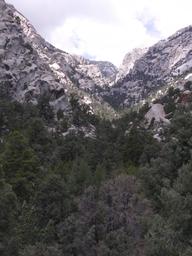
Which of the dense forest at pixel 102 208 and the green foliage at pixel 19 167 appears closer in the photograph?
the dense forest at pixel 102 208

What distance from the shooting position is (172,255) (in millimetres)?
18906

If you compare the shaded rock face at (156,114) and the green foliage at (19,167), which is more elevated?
the shaded rock face at (156,114)

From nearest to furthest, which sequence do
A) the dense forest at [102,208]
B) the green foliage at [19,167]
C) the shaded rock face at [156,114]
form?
the dense forest at [102,208] < the green foliage at [19,167] < the shaded rock face at [156,114]

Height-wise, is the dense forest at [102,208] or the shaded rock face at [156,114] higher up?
the shaded rock face at [156,114]

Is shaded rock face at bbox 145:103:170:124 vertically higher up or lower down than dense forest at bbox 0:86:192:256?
higher up

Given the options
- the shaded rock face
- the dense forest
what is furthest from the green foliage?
the shaded rock face

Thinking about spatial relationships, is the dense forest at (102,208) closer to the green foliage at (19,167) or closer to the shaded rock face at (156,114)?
the green foliage at (19,167)

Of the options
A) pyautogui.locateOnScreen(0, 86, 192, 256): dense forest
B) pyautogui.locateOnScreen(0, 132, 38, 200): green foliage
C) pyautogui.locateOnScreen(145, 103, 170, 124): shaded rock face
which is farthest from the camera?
pyautogui.locateOnScreen(145, 103, 170, 124): shaded rock face

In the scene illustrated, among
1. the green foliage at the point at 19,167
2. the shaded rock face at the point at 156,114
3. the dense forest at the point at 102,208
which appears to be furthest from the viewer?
Answer: the shaded rock face at the point at 156,114

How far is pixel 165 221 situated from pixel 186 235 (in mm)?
1197

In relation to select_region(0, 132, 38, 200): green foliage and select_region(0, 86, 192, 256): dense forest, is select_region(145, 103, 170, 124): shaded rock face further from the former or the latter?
select_region(0, 132, 38, 200): green foliage

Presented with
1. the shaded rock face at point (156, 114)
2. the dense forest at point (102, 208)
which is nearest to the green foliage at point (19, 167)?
the dense forest at point (102, 208)

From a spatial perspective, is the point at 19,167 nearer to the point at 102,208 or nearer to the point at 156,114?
the point at 102,208

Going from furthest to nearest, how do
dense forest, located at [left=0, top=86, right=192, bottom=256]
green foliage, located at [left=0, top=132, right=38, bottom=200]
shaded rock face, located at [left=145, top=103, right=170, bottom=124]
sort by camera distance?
shaded rock face, located at [left=145, top=103, right=170, bottom=124]
green foliage, located at [left=0, top=132, right=38, bottom=200]
dense forest, located at [left=0, top=86, right=192, bottom=256]
